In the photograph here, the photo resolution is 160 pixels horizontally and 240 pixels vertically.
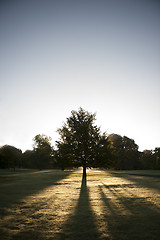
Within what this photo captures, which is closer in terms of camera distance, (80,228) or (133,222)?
(80,228)

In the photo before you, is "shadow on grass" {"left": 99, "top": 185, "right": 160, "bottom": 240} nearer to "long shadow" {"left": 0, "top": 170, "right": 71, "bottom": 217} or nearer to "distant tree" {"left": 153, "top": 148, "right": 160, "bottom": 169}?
"long shadow" {"left": 0, "top": 170, "right": 71, "bottom": 217}

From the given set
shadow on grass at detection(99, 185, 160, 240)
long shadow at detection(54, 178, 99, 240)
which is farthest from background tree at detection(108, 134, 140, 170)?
long shadow at detection(54, 178, 99, 240)

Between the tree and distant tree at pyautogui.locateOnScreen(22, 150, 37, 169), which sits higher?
the tree

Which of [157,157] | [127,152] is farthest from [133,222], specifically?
[127,152]

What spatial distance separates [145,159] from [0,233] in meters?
61.1

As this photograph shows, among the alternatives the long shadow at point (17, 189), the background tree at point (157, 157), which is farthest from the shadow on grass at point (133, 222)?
the background tree at point (157, 157)

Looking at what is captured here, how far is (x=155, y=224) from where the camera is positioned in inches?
173

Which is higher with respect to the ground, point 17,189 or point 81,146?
point 81,146

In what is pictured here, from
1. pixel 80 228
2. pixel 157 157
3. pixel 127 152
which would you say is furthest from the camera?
pixel 127 152

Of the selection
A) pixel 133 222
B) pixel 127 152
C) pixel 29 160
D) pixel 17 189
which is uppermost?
pixel 127 152

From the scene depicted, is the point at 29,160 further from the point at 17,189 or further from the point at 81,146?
the point at 17,189

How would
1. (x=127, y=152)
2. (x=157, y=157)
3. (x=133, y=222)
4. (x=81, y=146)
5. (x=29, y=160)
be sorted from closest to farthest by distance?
(x=133, y=222), (x=81, y=146), (x=157, y=157), (x=127, y=152), (x=29, y=160)

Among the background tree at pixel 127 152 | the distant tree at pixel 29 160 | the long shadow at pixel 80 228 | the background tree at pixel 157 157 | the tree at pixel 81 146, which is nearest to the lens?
the long shadow at pixel 80 228

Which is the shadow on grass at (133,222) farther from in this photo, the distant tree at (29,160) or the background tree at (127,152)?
the distant tree at (29,160)
